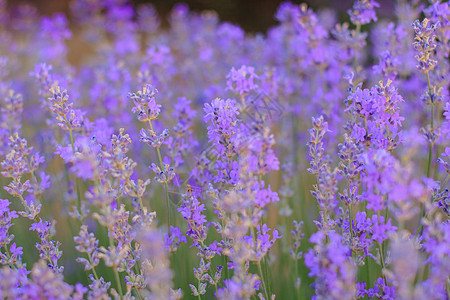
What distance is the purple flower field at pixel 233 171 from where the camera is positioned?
4.64ft

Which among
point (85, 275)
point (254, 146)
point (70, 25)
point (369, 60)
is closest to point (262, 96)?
point (254, 146)

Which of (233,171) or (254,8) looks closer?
(233,171)

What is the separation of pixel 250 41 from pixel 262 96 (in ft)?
5.39

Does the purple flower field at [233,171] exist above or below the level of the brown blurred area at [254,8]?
below

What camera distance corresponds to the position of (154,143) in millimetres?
1844

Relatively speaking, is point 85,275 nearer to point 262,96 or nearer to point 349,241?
point 262,96

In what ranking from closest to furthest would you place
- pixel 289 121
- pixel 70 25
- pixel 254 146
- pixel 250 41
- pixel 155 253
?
pixel 155 253
pixel 254 146
pixel 289 121
pixel 250 41
pixel 70 25

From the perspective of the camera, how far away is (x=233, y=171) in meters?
1.74

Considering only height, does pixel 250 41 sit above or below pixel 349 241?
above

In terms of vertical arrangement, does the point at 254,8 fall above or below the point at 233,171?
above

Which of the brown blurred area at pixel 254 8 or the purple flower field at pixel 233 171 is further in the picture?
the brown blurred area at pixel 254 8

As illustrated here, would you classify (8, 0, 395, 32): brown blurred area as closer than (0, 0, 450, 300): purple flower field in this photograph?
No

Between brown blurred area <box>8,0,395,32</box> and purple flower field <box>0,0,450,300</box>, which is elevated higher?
brown blurred area <box>8,0,395,32</box>

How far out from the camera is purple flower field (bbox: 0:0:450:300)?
4.64 feet
